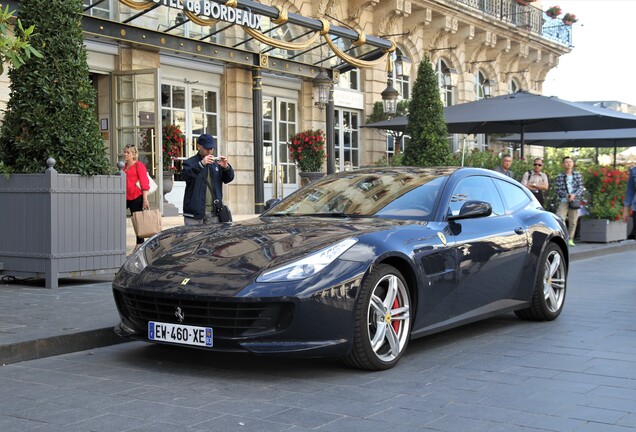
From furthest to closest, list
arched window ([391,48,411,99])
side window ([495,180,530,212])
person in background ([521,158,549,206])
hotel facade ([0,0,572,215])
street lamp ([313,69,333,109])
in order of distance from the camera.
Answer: arched window ([391,48,411,99]) < street lamp ([313,69,333,109]) < person in background ([521,158,549,206]) < hotel facade ([0,0,572,215]) < side window ([495,180,530,212])

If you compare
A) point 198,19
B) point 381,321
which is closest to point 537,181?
point 198,19

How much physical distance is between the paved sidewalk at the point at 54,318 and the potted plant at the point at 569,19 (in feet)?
101

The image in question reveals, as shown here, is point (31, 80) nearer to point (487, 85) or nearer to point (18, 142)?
point (18, 142)

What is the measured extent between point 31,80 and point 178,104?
9579 millimetres

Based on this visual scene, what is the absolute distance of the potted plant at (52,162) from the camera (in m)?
9.27

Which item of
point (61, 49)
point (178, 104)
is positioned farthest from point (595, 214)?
point (61, 49)

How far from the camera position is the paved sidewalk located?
20.6 feet

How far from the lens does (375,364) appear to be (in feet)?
18.8

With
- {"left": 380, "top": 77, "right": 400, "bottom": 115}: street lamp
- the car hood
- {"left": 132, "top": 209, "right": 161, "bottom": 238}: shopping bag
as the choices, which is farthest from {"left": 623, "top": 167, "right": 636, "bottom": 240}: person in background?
{"left": 380, "top": 77, "right": 400, "bottom": 115}: street lamp

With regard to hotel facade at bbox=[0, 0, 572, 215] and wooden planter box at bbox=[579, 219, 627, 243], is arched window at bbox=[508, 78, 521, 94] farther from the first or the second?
wooden planter box at bbox=[579, 219, 627, 243]

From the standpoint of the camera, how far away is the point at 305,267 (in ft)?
17.9

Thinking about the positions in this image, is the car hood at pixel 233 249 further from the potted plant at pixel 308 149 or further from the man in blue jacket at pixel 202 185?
the potted plant at pixel 308 149

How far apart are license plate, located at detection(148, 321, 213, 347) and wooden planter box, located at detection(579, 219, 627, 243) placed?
50.2 feet

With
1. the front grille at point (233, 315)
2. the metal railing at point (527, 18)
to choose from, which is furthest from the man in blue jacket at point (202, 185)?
the metal railing at point (527, 18)
